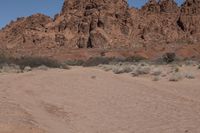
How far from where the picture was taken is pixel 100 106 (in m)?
14.4

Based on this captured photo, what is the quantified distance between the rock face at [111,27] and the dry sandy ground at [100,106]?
6661 cm

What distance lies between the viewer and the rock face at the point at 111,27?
89.1 m

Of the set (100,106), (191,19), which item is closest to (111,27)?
(191,19)

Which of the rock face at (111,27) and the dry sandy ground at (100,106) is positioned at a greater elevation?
the rock face at (111,27)

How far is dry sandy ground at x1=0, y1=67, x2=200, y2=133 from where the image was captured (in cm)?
1080

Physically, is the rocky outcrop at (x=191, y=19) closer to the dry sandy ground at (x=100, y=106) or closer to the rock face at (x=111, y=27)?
the rock face at (x=111, y=27)

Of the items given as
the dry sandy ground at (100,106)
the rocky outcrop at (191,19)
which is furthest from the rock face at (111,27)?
the dry sandy ground at (100,106)

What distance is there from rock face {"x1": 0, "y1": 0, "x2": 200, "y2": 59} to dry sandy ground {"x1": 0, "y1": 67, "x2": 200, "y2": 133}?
6661 cm

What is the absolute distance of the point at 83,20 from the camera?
92562mm

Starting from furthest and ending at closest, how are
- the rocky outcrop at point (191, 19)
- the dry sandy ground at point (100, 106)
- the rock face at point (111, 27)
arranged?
1. the rocky outcrop at point (191, 19)
2. the rock face at point (111, 27)
3. the dry sandy ground at point (100, 106)

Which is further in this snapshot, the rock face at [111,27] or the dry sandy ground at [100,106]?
the rock face at [111,27]

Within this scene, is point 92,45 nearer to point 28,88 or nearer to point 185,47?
point 185,47

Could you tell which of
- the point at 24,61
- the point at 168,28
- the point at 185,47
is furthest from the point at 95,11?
the point at 24,61

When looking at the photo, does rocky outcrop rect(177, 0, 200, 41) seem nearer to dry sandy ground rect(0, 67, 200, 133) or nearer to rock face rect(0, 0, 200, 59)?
rock face rect(0, 0, 200, 59)
